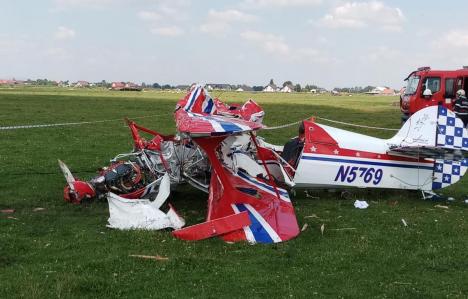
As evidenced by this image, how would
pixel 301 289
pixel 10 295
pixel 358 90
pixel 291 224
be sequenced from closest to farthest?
pixel 10 295 → pixel 301 289 → pixel 291 224 → pixel 358 90

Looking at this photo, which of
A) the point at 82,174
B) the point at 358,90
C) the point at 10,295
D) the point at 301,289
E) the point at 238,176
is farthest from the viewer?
the point at 358,90

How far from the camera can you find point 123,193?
9.29 metres

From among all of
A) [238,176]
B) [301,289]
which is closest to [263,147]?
[238,176]

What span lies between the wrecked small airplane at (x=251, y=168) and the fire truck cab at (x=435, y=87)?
56.3 ft

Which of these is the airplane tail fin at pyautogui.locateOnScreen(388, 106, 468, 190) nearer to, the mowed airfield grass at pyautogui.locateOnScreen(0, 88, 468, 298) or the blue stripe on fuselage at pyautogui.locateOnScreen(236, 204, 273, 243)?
the mowed airfield grass at pyautogui.locateOnScreen(0, 88, 468, 298)

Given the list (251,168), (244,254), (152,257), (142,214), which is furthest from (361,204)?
(152,257)

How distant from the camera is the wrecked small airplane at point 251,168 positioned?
792cm

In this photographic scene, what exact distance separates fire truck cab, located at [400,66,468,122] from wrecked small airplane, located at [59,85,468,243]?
676 inches

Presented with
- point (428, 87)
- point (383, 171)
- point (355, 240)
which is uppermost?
point (428, 87)

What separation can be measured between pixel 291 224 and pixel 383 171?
10.4 ft

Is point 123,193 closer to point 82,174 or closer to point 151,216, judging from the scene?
point 151,216

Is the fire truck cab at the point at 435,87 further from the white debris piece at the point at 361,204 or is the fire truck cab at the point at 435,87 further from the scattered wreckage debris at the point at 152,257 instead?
the scattered wreckage debris at the point at 152,257

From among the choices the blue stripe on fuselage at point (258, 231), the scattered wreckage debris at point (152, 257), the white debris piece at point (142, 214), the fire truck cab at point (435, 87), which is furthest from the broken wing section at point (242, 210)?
the fire truck cab at point (435, 87)

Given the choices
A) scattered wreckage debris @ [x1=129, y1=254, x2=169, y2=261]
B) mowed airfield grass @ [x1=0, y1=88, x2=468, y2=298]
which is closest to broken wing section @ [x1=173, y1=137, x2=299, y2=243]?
mowed airfield grass @ [x1=0, y1=88, x2=468, y2=298]
